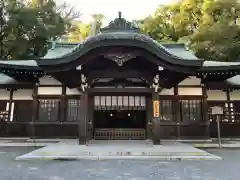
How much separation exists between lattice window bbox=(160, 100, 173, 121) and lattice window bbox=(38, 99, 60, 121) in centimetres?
564

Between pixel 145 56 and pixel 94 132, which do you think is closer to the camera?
pixel 145 56

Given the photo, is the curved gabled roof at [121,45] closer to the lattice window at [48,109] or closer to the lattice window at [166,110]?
the lattice window at [166,110]

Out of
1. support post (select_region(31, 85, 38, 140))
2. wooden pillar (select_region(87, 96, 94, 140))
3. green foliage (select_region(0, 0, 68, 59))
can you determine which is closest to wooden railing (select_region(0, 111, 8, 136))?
support post (select_region(31, 85, 38, 140))

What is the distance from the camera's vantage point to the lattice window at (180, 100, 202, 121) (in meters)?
12.7

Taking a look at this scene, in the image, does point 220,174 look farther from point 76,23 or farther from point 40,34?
point 76,23

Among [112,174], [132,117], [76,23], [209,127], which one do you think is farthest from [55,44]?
[76,23]

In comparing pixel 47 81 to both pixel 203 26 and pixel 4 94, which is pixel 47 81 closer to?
pixel 4 94

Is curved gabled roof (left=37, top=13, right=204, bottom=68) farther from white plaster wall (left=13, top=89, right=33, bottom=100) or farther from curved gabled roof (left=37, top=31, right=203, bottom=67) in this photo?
white plaster wall (left=13, top=89, right=33, bottom=100)

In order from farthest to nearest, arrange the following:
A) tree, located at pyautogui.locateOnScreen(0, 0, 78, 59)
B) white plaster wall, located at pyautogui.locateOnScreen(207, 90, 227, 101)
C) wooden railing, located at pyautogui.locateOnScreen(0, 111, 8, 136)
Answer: tree, located at pyautogui.locateOnScreen(0, 0, 78, 59), white plaster wall, located at pyautogui.locateOnScreen(207, 90, 227, 101), wooden railing, located at pyautogui.locateOnScreen(0, 111, 8, 136)

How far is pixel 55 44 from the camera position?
15.4 m

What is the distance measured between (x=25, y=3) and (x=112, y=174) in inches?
1009

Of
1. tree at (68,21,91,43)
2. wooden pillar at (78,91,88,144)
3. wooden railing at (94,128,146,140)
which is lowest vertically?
wooden railing at (94,128,146,140)

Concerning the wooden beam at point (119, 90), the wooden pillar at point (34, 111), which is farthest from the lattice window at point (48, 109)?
the wooden beam at point (119, 90)

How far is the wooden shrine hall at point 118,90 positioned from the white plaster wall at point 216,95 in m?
0.06
